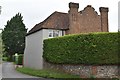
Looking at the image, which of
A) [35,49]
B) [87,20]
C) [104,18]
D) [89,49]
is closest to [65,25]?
[87,20]

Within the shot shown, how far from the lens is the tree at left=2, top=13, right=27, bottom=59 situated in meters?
87.2

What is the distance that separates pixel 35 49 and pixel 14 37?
161 ft

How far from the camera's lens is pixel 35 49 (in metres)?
41.3

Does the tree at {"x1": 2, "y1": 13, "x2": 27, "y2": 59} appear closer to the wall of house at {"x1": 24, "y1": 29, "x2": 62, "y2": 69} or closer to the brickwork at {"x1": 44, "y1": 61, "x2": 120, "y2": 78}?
the wall of house at {"x1": 24, "y1": 29, "x2": 62, "y2": 69}

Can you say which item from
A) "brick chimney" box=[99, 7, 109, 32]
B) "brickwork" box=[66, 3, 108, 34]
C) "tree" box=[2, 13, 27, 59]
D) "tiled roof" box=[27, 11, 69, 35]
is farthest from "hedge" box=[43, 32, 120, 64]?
"tree" box=[2, 13, 27, 59]

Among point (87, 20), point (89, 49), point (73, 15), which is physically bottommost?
point (89, 49)

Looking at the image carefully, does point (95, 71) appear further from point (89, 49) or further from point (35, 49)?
→ point (35, 49)

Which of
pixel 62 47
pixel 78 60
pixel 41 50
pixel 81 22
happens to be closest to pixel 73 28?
pixel 81 22

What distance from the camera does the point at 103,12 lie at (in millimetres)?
42688

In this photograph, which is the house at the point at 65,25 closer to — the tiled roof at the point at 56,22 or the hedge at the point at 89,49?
the tiled roof at the point at 56,22

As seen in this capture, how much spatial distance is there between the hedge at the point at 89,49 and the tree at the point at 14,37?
187 ft

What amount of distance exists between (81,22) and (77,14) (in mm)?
1389

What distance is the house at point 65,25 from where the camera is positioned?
3859cm

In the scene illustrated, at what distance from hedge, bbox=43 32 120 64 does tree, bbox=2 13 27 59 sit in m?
56.9
